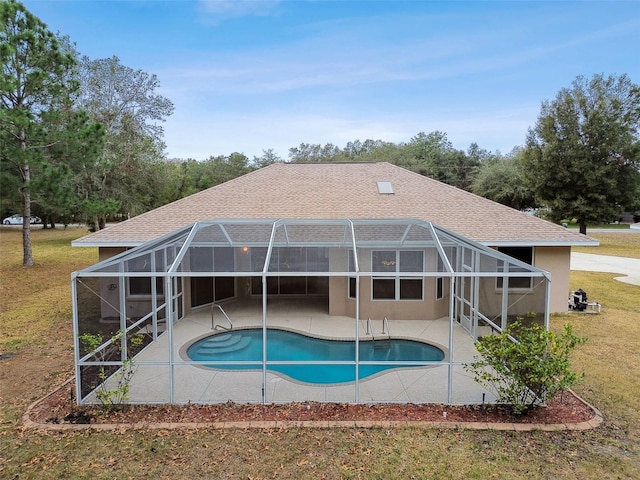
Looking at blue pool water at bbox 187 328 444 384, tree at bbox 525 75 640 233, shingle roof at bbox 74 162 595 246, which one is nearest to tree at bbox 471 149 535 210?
tree at bbox 525 75 640 233

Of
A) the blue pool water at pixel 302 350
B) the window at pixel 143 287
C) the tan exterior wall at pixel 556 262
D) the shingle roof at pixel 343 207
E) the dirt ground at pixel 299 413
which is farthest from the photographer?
the tan exterior wall at pixel 556 262

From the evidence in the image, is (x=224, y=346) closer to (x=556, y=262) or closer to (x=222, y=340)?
(x=222, y=340)

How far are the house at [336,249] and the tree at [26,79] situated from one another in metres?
7.69

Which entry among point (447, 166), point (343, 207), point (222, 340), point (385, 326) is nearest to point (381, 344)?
point (385, 326)

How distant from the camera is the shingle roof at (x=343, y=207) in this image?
12.3 meters

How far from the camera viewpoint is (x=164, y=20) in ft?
52.1

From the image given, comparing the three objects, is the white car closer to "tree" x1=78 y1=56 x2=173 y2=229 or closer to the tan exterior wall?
"tree" x1=78 y1=56 x2=173 y2=229

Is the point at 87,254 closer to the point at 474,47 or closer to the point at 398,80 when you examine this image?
the point at 398,80

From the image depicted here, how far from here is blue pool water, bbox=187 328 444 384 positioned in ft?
31.6

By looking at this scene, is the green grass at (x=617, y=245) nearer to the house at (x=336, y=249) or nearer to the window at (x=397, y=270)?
the house at (x=336, y=249)

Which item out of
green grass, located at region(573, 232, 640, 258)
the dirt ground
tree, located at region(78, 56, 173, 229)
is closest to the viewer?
the dirt ground

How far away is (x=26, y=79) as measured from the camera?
682 inches

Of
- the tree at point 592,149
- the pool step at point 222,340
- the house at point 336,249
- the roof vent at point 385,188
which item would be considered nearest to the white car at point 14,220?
the house at point 336,249

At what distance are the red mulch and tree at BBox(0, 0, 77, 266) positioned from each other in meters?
13.4
